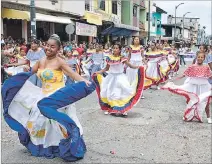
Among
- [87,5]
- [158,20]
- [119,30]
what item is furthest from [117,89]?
[158,20]

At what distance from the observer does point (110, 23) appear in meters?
32.0

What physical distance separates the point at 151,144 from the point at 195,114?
1.96m

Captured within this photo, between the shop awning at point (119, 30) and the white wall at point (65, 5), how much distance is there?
17.4 ft

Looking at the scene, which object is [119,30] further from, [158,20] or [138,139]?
[138,139]

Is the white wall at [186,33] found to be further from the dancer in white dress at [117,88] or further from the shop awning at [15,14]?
the dancer in white dress at [117,88]

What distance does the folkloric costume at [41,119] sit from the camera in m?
5.08

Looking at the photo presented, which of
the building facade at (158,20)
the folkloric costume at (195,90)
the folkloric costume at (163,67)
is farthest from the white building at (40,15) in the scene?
the building facade at (158,20)

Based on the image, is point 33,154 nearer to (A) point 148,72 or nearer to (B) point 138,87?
(B) point 138,87

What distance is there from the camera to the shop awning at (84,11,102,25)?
27506mm

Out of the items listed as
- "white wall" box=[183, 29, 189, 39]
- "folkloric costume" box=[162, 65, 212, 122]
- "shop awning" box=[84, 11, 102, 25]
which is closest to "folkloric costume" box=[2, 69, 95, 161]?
"folkloric costume" box=[162, 65, 212, 122]

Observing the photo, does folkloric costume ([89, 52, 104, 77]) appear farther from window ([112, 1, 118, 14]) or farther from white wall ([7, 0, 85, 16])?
window ([112, 1, 118, 14])

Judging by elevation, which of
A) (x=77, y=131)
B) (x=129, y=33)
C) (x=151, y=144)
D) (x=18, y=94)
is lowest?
(x=151, y=144)

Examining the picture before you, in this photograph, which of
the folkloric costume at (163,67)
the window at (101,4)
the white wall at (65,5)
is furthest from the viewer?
the window at (101,4)

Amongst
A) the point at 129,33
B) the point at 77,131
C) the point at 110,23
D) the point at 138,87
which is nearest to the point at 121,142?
the point at 77,131
